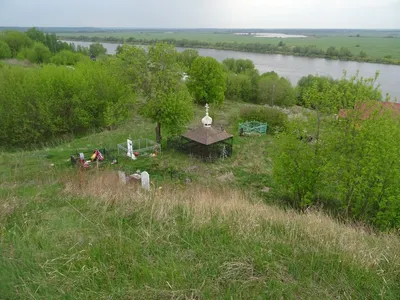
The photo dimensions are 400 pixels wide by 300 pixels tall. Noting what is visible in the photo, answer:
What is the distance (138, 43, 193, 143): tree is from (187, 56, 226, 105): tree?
13.2 meters

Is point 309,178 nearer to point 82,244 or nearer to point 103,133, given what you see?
point 82,244

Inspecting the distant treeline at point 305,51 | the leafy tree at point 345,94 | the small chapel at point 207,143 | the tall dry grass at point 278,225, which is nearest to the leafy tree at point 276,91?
the small chapel at point 207,143

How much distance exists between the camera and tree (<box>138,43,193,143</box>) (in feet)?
53.9

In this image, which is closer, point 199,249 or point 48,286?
point 48,286

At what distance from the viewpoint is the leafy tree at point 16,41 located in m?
57.8

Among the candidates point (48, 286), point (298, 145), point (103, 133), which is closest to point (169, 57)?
point (103, 133)

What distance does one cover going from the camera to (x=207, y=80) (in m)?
30.4

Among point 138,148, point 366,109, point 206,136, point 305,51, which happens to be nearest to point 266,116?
point 206,136

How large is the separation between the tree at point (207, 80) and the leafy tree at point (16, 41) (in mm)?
43816

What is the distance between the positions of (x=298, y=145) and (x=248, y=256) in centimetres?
811

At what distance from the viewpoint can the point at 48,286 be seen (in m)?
3.02

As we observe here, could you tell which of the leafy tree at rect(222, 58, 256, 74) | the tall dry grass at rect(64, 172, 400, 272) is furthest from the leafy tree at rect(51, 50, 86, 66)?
the tall dry grass at rect(64, 172, 400, 272)

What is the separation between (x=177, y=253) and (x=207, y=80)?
28038 mm

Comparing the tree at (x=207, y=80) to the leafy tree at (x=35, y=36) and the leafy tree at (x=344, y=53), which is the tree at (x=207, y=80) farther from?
the leafy tree at (x=344, y=53)
